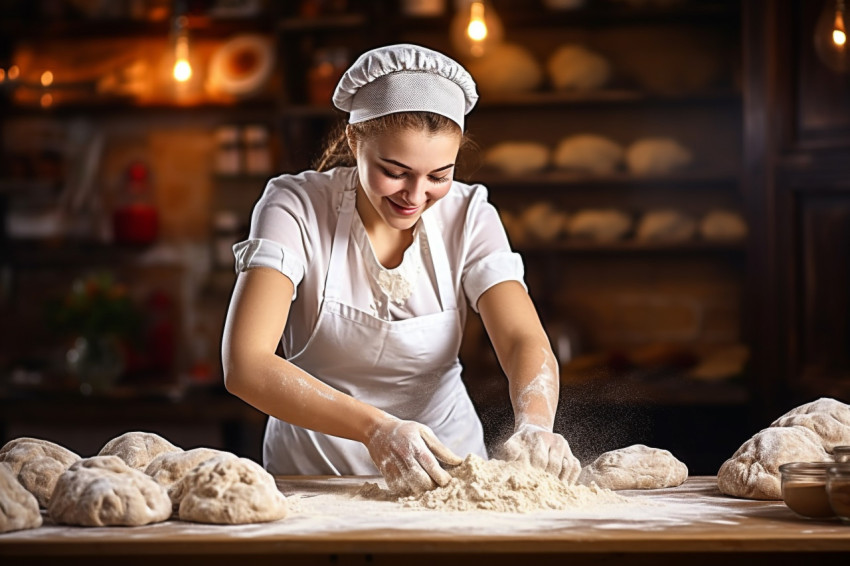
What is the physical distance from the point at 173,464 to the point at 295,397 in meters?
0.28

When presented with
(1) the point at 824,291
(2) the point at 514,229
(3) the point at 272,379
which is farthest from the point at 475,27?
(3) the point at 272,379

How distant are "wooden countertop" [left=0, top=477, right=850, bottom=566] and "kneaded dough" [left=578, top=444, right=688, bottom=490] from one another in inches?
12.5

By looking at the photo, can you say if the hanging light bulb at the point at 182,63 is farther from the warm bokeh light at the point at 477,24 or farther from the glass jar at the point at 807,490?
the glass jar at the point at 807,490

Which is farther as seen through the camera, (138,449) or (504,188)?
(504,188)

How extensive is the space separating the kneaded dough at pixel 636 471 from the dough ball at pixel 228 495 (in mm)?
619

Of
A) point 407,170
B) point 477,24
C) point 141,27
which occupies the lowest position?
point 407,170

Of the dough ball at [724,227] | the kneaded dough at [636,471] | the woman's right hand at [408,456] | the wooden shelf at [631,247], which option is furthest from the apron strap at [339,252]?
the dough ball at [724,227]

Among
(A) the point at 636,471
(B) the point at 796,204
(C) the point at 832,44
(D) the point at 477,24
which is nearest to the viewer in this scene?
(A) the point at 636,471

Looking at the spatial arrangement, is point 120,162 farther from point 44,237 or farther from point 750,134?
point 750,134

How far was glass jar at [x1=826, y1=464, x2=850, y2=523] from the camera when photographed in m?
1.43

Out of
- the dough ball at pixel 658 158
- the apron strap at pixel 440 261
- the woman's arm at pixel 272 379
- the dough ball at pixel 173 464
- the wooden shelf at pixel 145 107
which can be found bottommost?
the dough ball at pixel 173 464

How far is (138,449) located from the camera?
1.84m

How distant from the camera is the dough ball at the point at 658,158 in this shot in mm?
4109

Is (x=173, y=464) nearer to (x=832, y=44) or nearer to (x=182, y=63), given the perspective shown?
(x=182, y=63)
